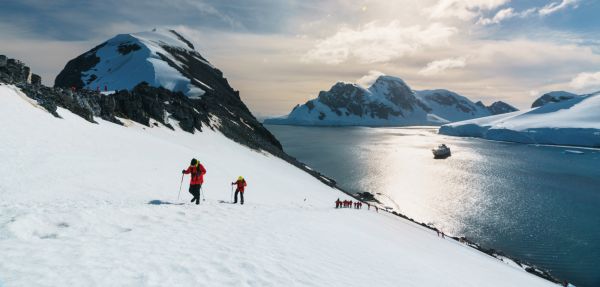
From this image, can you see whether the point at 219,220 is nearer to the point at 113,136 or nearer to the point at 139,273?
the point at 139,273

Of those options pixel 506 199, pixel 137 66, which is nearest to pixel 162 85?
pixel 137 66

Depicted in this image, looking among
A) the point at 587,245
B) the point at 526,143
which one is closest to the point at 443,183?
the point at 587,245

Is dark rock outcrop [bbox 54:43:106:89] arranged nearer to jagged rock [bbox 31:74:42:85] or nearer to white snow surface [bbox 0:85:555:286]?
jagged rock [bbox 31:74:42:85]

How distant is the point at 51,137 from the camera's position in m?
21.7

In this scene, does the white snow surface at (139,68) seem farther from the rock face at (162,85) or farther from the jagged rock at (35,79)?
the jagged rock at (35,79)

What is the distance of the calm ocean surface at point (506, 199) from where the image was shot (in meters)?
43.7

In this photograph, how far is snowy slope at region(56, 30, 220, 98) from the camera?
105m

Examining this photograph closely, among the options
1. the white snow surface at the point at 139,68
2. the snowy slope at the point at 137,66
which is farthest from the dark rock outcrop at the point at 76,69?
the white snow surface at the point at 139,68

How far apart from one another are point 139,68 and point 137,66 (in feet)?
11.8

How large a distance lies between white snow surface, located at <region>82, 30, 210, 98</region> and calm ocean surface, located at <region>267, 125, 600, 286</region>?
4931cm

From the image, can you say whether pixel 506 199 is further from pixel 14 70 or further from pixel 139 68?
pixel 139 68

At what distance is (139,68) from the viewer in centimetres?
11425

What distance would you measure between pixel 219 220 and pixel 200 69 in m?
138

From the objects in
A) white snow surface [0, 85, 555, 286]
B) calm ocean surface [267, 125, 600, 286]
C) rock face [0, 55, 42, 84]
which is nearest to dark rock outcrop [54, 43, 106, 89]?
calm ocean surface [267, 125, 600, 286]
